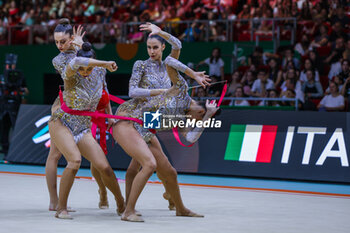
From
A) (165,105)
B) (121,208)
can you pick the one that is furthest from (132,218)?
(165,105)

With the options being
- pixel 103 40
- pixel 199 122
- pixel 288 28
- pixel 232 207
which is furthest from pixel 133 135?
pixel 103 40

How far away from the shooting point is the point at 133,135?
22.2 ft

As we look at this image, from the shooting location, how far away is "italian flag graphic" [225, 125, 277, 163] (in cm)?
1095

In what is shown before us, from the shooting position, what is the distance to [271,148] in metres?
10.9

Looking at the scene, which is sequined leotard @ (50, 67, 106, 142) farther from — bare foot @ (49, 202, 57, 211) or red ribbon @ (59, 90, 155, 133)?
bare foot @ (49, 202, 57, 211)

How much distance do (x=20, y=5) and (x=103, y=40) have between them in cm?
476

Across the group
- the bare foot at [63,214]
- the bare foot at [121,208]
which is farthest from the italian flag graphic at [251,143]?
the bare foot at [63,214]

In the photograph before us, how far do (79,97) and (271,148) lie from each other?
488 cm

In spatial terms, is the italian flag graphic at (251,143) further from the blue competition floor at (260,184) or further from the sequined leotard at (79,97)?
the sequined leotard at (79,97)

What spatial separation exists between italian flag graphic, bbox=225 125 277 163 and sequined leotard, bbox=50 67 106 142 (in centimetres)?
463

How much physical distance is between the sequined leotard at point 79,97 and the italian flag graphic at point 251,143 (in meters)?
4.63

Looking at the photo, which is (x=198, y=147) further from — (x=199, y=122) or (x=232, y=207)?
(x=199, y=122)

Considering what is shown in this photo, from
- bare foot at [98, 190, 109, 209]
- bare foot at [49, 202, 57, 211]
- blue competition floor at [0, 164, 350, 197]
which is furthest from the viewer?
blue competition floor at [0, 164, 350, 197]

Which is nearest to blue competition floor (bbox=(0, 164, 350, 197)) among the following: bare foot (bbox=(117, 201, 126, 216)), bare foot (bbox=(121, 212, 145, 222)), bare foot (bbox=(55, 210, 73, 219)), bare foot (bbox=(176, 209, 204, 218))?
bare foot (bbox=(176, 209, 204, 218))
